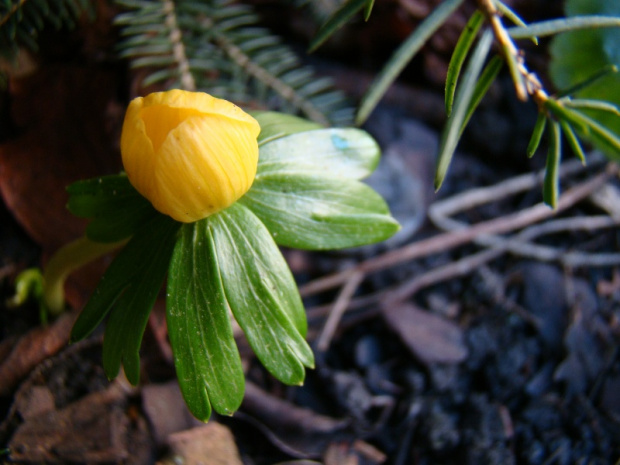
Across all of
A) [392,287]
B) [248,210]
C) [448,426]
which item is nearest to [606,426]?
[448,426]

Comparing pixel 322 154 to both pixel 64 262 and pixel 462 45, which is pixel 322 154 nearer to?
pixel 462 45

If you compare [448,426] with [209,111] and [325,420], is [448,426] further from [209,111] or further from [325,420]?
[209,111]

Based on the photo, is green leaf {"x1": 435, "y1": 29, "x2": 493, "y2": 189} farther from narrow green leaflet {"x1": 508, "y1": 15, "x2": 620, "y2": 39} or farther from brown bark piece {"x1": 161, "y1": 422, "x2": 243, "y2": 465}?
brown bark piece {"x1": 161, "y1": 422, "x2": 243, "y2": 465}

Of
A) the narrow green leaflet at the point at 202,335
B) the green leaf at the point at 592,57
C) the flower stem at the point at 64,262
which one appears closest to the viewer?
the narrow green leaflet at the point at 202,335

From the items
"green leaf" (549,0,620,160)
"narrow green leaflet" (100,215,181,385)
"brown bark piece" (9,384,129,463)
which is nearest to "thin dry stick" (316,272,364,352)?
"brown bark piece" (9,384,129,463)

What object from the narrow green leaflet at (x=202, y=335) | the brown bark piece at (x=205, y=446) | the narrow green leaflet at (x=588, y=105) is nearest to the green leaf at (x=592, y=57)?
the narrow green leaflet at (x=588, y=105)

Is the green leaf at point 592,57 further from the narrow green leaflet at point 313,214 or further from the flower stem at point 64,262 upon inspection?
the flower stem at point 64,262

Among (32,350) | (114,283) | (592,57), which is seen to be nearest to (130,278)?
(114,283)
